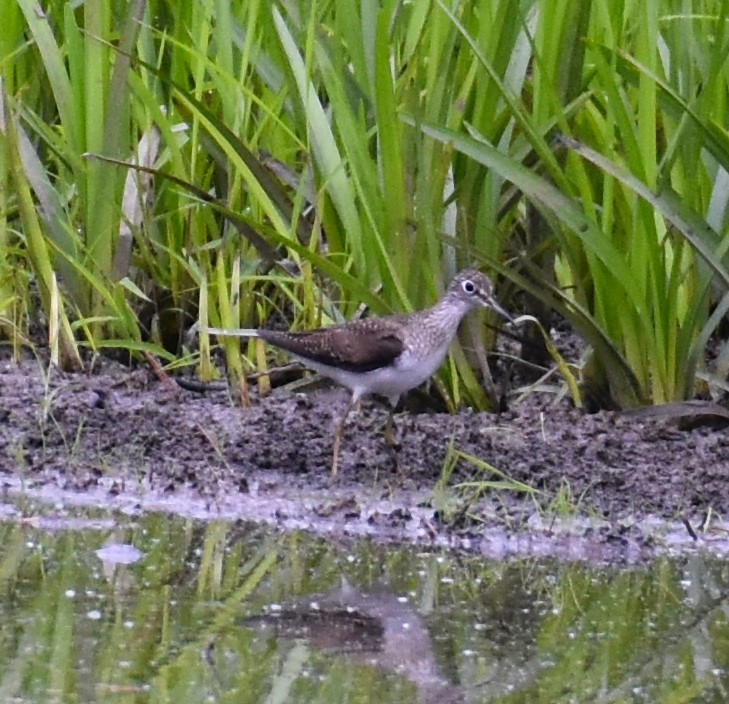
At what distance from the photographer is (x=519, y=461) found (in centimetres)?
553

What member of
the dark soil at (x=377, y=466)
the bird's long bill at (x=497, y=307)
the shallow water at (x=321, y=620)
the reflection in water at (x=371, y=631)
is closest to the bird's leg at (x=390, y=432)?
the dark soil at (x=377, y=466)

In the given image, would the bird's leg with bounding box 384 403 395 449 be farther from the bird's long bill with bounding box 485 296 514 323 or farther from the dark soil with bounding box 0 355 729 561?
the bird's long bill with bounding box 485 296 514 323

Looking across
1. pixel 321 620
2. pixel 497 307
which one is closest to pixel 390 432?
pixel 497 307

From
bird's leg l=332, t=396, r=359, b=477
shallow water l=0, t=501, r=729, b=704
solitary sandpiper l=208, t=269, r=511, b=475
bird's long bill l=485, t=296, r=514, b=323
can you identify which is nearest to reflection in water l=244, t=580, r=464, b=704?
shallow water l=0, t=501, r=729, b=704

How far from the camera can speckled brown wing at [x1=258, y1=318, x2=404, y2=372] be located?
5742 mm

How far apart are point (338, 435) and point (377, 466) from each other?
0.53 feet

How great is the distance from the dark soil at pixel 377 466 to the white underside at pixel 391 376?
140mm

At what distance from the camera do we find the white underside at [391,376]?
573cm

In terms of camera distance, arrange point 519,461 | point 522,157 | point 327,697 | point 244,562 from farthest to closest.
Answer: point 522,157
point 519,461
point 244,562
point 327,697

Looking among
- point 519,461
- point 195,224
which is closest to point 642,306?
point 519,461

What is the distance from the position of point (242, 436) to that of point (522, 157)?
134cm

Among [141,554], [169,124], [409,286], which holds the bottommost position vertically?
[141,554]

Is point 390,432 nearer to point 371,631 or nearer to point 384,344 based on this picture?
point 384,344

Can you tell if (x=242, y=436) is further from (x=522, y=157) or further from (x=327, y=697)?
(x=327, y=697)
